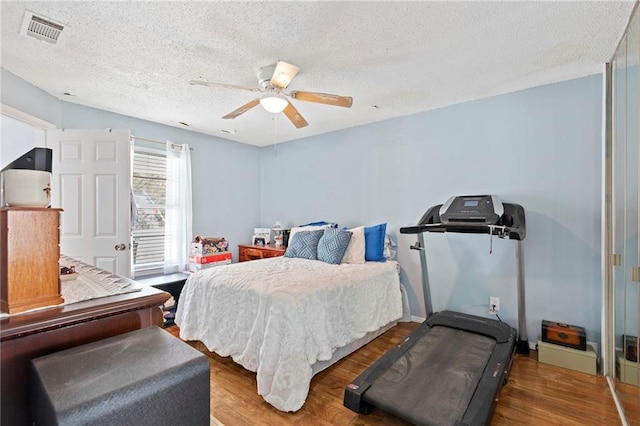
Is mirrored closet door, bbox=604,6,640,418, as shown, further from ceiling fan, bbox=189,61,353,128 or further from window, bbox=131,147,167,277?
window, bbox=131,147,167,277

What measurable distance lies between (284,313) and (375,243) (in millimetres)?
1727

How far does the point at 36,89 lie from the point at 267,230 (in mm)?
3160

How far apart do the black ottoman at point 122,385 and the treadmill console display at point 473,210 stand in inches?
94.5

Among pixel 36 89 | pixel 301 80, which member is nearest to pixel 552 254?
pixel 301 80

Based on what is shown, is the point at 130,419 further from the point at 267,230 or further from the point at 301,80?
the point at 267,230

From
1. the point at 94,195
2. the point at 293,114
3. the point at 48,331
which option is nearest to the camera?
the point at 48,331

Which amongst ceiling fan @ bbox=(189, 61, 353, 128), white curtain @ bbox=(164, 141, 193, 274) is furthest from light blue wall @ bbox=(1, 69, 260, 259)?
ceiling fan @ bbox=(189, 61, 353, 128)

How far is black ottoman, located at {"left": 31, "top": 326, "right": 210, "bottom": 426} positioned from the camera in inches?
29.4

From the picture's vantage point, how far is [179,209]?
13.9 ft

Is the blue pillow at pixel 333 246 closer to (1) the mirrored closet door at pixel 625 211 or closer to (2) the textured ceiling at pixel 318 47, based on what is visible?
(2) the textured ceiling at pixel 318 47

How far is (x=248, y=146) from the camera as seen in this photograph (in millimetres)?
5258

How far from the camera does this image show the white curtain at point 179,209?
4.20 meters

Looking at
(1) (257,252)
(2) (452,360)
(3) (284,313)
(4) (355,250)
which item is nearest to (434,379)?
(2) (452,360)

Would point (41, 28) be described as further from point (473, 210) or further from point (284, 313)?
point (473, 210)
